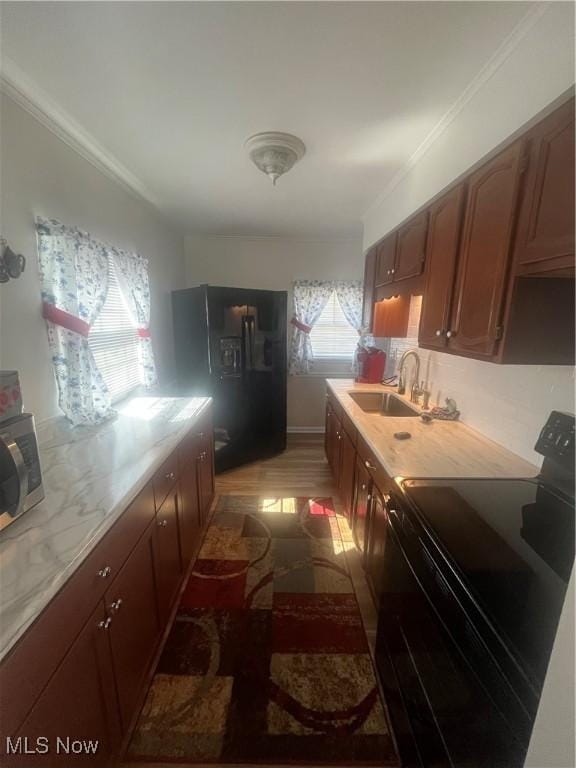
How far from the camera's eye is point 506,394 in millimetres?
1448

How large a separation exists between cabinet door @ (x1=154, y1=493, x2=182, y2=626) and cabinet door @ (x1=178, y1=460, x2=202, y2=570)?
0.22 ft

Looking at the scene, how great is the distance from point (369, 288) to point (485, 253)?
1636 mm

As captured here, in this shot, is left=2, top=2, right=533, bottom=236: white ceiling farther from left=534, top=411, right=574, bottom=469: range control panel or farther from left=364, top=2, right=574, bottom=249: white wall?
left=534, top=411, right=574, bottom=469: range control panel

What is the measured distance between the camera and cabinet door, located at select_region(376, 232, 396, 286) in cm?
219

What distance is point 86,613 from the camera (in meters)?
0.81

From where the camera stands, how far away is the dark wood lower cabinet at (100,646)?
2.05 feet

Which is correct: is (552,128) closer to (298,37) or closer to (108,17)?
(298,37)

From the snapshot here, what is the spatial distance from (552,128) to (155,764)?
2.48 metres

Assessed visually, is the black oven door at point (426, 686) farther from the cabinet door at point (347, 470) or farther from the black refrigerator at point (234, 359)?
the black refrigerator at point (234, 359)

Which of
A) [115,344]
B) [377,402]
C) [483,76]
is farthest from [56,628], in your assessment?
[377,402]

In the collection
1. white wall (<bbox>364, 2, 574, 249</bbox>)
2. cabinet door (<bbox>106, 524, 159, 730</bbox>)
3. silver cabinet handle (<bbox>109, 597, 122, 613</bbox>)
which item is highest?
white wall (<bbox>364, 2, 574, 249</bbox>)

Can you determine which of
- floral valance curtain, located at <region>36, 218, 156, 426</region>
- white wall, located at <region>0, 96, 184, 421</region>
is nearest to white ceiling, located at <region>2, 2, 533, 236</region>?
white wall, located at <region>0, 96, 184, 421</region>

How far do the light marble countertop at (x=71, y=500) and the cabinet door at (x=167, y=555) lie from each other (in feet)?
0.96

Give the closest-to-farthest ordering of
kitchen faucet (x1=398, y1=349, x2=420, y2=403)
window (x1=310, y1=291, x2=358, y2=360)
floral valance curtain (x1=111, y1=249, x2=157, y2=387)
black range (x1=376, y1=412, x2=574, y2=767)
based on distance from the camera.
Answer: black range (x1=376, y1=412, x2=574, y2=767)
floral valance curtain (x1=111, y1=249, x2=157, y2=387)
kitchen faucet (x1=398, y1=349, x2=420, y2=403)
window (x1=310, y1=291, x2=358, y2=360)
